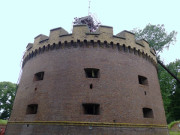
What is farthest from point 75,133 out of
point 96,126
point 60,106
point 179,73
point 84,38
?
point 179,73

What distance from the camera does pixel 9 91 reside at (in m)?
36.5

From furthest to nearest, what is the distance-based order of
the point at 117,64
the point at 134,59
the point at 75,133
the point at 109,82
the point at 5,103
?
the point at 5,103
the point at 134,59
the point at 117,64
the point at 109,82
the point at 75,133

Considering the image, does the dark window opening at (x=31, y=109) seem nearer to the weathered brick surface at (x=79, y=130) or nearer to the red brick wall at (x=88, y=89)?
the red brick wall at (x=88, y=89)

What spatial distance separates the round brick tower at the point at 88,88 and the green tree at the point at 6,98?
93.7 ft

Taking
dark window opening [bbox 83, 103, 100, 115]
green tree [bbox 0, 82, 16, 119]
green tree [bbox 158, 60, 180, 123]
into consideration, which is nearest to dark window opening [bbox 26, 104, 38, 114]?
dark window opening [bbox 83, 103, 100, 115]

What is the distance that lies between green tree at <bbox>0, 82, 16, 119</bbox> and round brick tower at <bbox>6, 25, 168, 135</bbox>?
2856 centimetres

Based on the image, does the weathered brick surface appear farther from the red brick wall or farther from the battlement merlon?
the battlement merlon

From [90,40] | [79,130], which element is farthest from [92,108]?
[90,40]

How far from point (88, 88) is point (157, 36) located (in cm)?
1796

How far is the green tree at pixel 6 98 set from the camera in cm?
3478

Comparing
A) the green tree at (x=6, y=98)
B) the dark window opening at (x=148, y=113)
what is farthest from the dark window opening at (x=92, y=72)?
the green tree at (x=6, y=98)

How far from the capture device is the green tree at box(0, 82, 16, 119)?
114 feet

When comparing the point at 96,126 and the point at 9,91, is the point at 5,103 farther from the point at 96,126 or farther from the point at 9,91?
the point at 96,126

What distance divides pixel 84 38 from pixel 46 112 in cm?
607
